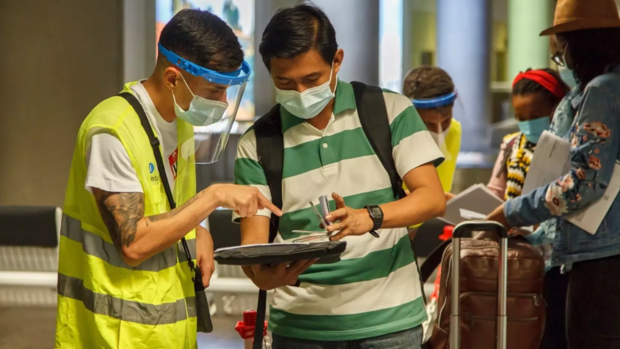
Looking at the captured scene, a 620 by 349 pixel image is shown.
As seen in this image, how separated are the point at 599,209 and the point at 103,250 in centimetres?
165

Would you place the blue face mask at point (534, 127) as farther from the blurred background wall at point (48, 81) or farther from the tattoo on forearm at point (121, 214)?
the blurred background wall at point (48, 81)

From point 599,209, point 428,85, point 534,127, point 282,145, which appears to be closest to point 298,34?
point 282,145

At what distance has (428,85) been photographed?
388 centimetres

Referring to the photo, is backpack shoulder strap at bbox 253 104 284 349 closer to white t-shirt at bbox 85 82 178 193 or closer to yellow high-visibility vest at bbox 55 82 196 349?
yellow high-visibility vest at bbox 55 82 196 349

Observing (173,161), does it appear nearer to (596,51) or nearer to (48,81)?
(596,51)

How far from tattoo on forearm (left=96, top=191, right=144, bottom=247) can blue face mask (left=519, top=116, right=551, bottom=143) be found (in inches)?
84.9

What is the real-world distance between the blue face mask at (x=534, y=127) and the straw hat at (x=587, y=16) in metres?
0.74

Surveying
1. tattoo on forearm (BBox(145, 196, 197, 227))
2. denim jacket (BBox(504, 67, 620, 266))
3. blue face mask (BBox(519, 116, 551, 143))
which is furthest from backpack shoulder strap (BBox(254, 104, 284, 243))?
blue face mask (BBox(519, 116, 551, 143))

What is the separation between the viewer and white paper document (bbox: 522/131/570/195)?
2.69 m

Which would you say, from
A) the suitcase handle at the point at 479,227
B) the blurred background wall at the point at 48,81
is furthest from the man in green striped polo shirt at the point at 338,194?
the blurred background wall at the point at 48,81

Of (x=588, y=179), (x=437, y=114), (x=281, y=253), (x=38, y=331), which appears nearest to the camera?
(x=281, y=253)

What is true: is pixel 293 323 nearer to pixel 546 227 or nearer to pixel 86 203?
pixel 86 203

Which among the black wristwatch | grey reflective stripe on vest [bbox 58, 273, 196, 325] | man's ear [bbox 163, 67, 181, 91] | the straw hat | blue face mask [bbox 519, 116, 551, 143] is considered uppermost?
the straw hat

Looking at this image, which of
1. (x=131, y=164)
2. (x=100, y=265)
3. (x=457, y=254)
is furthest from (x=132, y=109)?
(x=457, y=254)
